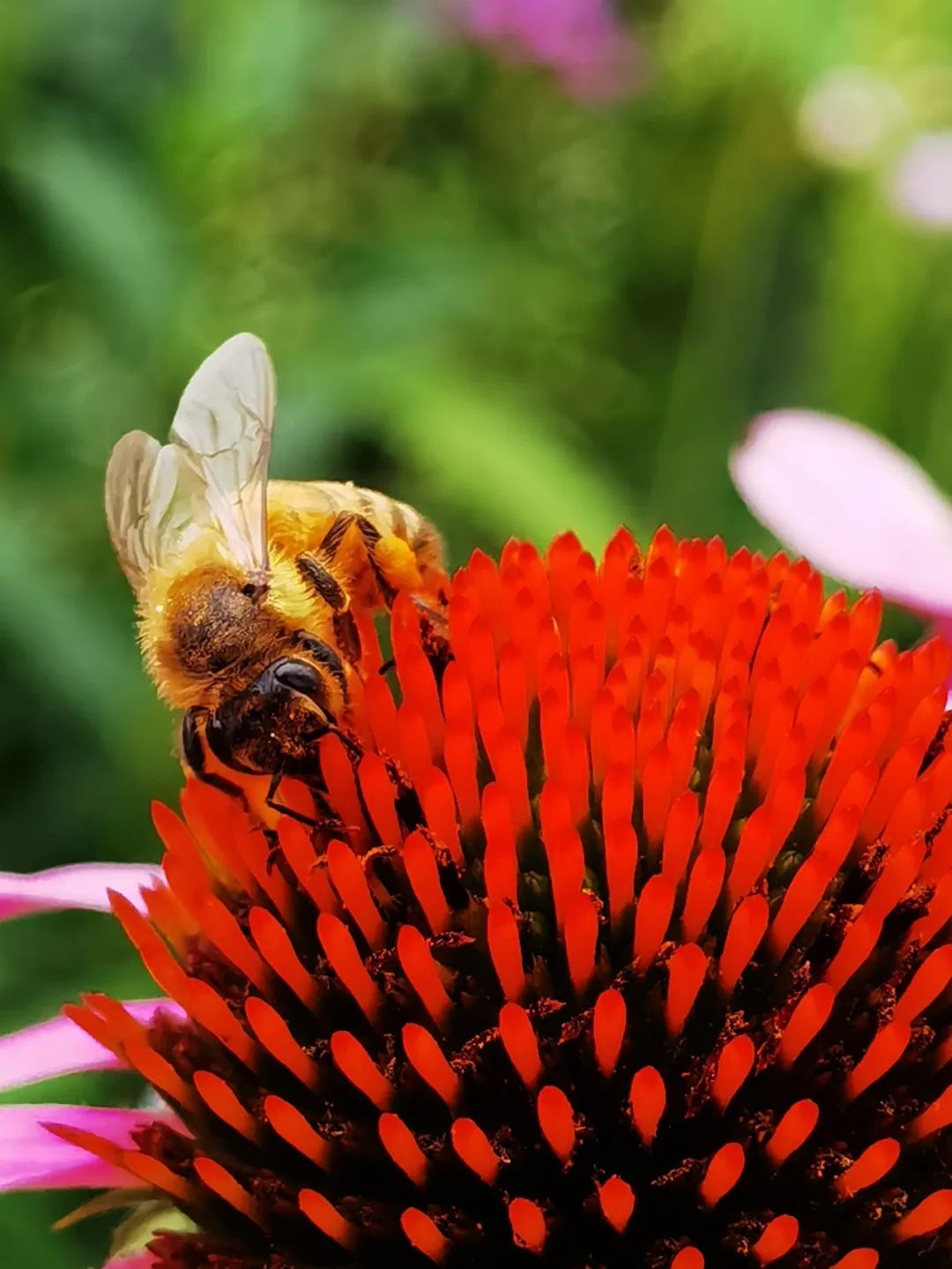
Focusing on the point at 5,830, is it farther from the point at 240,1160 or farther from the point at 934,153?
the point at 934,153

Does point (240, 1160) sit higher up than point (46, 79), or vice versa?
point (46, 79)

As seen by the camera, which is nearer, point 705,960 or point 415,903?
point 705,960

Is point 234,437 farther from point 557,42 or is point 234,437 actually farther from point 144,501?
point 557,42

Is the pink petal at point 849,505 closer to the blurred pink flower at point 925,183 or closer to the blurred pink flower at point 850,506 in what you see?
the blurred pink flower at point 850,506

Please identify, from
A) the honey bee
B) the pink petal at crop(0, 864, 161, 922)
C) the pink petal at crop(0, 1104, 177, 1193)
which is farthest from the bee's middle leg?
the pink petal at crop(0, 1104, 177, 1193)

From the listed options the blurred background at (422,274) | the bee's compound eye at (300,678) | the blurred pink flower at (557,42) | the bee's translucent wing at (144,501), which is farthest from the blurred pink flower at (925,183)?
the bee's compound eye at (300,678)

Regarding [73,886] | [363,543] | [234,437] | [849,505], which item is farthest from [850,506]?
[73,886]

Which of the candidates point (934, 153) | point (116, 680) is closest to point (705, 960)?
point (116, 680)

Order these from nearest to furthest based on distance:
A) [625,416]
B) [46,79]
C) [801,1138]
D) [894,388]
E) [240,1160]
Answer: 1. [801,1138]
2. [240,1160]
3. [46,79]
4. [894,388]
5. [625,416]
